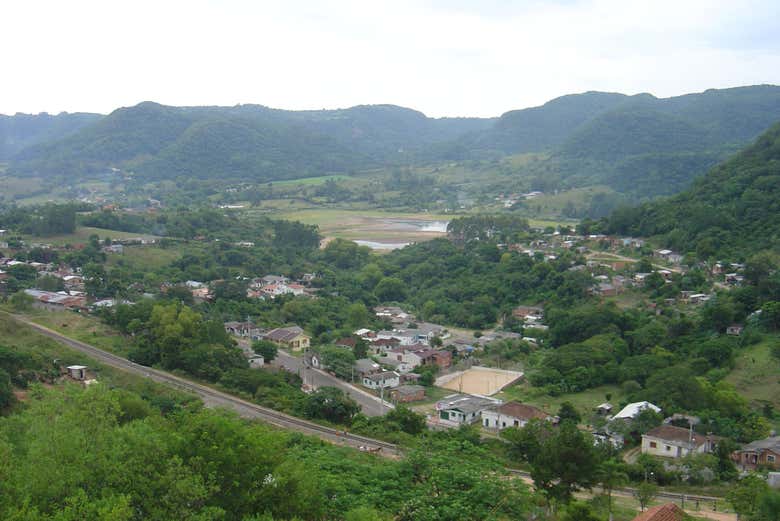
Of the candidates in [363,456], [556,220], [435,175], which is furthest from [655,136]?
[363,456]

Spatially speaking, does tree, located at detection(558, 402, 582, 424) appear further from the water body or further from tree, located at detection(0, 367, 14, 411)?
the water body

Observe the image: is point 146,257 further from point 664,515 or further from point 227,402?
point 664,515

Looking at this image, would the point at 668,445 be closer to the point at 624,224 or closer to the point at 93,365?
the point at 93,365

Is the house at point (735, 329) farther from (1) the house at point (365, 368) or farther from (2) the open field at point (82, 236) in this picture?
(2) the open field at point (82, 236)

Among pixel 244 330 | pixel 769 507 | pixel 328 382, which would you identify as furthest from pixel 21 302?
pixel 769 507

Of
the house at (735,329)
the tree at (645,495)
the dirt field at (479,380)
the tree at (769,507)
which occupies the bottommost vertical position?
the dirt field at (479,380)

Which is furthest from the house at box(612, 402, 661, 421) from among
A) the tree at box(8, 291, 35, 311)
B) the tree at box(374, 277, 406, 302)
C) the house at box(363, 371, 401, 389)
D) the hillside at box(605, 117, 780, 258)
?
the tree at box(8, 291, 35, 311)

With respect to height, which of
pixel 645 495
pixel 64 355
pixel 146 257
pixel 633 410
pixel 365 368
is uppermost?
pixel 64 355

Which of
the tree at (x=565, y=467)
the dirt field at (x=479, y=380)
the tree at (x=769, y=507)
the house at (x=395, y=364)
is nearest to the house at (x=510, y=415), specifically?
the dirt field at (x=479, y=380)
